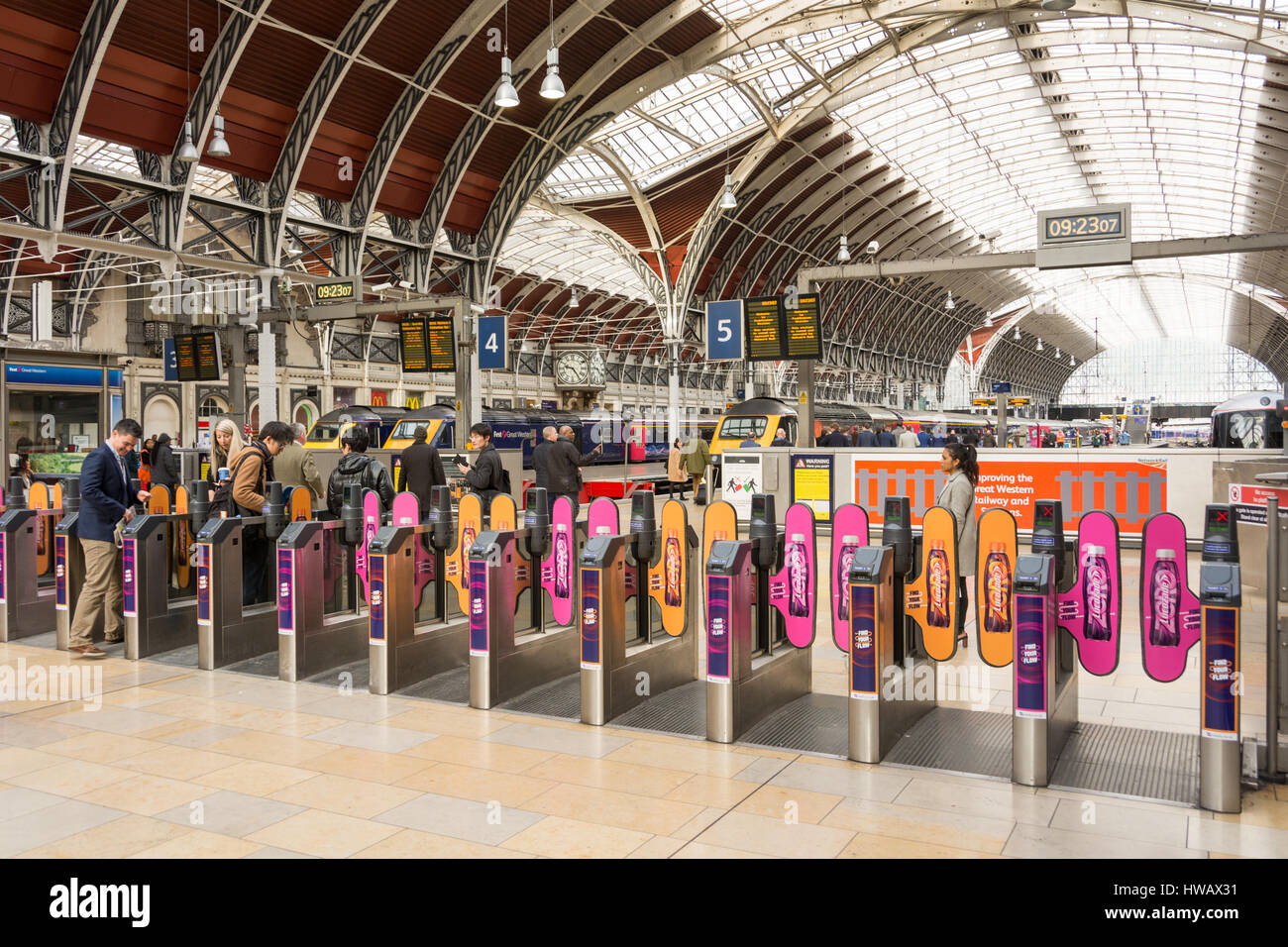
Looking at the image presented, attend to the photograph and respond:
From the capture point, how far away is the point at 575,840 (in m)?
3.92

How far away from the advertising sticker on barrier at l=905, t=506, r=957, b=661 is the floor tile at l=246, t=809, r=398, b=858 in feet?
10.8

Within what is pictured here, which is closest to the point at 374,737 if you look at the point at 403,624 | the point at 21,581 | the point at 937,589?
the point at 403,624

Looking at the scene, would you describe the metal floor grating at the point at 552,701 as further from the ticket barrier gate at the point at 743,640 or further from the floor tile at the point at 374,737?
the ticket barrier gate at the point at 743,640

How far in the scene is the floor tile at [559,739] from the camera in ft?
17.2

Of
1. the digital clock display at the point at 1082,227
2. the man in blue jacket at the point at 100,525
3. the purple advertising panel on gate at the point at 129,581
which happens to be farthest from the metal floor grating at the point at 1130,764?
the digital clock display at the point at 1082,227

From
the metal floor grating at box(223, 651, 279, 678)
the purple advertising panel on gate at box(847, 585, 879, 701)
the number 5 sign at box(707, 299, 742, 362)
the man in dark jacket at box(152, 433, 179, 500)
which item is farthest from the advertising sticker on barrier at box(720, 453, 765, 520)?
the purple advertising panel on gate at box(847, 585, 879, 701)

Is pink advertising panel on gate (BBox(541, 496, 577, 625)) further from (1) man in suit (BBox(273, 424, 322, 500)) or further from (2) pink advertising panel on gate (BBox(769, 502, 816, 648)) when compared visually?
(1) man in suit (BBox(273, 424, 322, 500))

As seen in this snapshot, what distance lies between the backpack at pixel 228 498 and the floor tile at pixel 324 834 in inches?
159

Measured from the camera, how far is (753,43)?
68.3ft

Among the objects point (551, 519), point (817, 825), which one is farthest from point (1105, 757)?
point (551, 519)

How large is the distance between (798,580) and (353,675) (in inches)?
130

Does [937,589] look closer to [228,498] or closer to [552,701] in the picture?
[552,701]

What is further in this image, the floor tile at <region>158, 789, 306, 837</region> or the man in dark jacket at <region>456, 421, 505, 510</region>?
the man in dark jacket at <region>456, 421, 505, 510</region>

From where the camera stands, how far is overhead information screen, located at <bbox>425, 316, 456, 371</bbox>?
17875 mm
